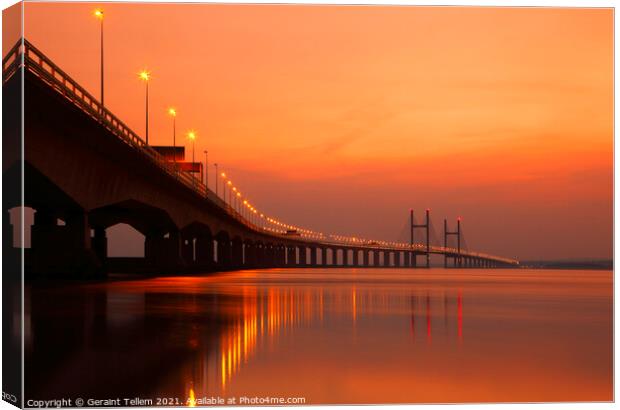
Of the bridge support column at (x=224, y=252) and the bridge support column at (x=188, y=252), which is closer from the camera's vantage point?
the bridge support column at (x=188, y=252)

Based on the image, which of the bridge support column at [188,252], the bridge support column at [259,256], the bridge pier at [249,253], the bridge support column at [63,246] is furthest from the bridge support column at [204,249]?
the bridge support column at [63,246]

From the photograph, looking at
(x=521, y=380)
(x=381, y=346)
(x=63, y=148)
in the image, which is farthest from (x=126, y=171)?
(x=521, y=380)

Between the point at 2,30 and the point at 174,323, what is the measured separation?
9.31 meters

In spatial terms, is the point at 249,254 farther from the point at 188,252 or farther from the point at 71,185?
the point at 71,185

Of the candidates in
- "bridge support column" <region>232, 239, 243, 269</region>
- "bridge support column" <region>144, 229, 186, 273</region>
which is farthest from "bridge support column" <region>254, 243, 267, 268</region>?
"bridge support column" <region>144, 229, 186, 273</region>

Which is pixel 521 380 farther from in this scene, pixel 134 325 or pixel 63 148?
pixel 63 148

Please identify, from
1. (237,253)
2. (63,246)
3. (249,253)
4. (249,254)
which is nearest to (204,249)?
(237,253)

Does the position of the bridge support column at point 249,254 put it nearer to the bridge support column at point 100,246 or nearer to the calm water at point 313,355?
the bridge support column at point 100,246

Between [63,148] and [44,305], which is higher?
[63,148]

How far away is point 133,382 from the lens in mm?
12906

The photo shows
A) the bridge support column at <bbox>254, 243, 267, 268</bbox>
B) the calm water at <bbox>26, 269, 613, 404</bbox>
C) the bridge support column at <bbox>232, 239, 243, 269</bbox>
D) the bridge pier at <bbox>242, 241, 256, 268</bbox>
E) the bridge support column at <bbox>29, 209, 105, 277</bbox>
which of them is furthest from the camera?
the bridge support column at <bbox>254, 243, 267, 268</bbox>

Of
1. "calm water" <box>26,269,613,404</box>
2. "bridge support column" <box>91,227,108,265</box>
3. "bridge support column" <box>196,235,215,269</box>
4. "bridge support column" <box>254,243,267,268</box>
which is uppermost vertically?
"calm water" <box>26,269,613,404</box>

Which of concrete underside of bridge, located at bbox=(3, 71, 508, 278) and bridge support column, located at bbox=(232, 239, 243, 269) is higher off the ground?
concrete underside of bridge, located at bbox=(3, 71, 508, 278)

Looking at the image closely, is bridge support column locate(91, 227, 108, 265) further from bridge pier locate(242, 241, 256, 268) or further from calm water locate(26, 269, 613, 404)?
bridge pier locate(242, 241, 256, 268)
